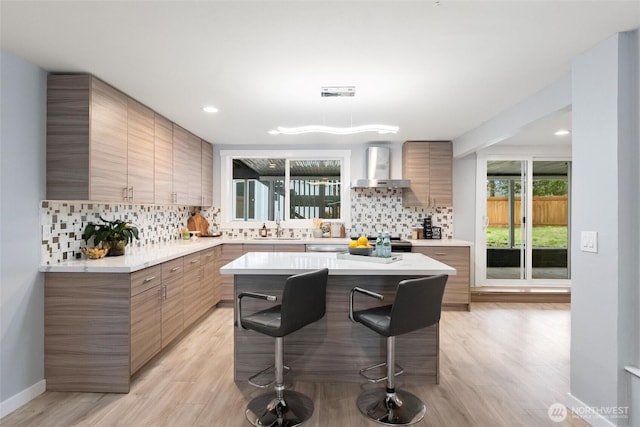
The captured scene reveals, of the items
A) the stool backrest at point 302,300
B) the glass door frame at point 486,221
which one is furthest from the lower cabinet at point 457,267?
the stool backrest at point 302,300

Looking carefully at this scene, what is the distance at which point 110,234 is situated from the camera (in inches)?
116

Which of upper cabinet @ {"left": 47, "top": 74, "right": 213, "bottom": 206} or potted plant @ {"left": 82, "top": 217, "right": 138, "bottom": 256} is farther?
potted plant @ {"left": 82, "top": 217, "right": 138, "bottom": 256}

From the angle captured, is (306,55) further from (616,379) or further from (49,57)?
(616,379)

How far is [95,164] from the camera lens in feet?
8.46

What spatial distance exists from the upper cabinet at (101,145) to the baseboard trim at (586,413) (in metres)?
3.75

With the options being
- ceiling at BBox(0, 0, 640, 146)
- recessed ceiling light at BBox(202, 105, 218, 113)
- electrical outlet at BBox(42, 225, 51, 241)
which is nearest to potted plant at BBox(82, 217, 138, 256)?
electrical outlet at BBox(42, 225, 51, 241)

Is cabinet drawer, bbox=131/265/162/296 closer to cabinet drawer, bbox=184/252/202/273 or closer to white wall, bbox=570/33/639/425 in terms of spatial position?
cabinet drawer, bbox=184/252/202/273

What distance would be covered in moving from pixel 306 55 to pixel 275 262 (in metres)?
1.51

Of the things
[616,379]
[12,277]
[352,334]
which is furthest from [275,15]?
[616,379]

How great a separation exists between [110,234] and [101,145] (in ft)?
2.61

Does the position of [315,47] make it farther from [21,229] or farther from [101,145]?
[21,229]

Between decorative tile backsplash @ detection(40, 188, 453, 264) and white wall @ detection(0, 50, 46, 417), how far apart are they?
165 millimetres

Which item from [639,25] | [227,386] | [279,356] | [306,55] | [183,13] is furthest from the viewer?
[227,386]

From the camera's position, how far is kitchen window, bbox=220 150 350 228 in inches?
207
